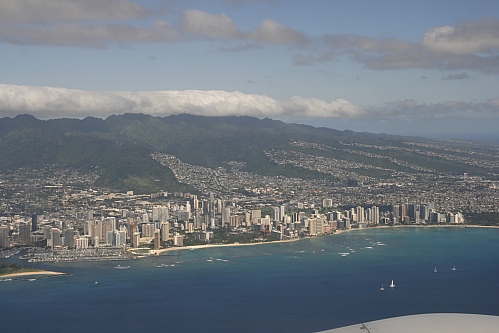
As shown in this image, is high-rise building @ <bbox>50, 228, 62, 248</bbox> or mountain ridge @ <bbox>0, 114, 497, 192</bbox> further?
mountain ridge @ <bbox>0, 114, 497, 192</bbox>

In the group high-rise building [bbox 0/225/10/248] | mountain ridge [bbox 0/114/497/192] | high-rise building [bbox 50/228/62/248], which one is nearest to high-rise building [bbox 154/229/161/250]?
high-rise building [bbox 50/228/62/248]

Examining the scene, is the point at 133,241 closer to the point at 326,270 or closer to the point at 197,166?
the point at 326,270

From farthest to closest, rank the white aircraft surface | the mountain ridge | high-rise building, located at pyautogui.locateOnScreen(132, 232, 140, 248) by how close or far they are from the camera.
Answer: the mountain ridge → high-rise building, located at pyautogui.locateOnScreen(132, 232, 140, 248) → the white aircraft surface

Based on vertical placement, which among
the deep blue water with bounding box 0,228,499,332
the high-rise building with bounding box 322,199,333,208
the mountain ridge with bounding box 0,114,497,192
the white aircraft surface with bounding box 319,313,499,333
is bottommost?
the deep blue water with bounding box 0,228,499,332

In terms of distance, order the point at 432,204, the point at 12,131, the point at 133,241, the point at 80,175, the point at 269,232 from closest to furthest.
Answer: the point at 133,241 < the point at 269,232 < the point at 432,204 < the point at 80,175 < the point at 12,131

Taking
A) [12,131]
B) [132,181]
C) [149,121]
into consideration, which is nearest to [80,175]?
[132,181]

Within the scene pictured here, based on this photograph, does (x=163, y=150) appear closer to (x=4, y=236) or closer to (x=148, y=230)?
(x=148, y=230)

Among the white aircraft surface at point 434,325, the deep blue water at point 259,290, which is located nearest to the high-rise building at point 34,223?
the deep blue water at point 259,290

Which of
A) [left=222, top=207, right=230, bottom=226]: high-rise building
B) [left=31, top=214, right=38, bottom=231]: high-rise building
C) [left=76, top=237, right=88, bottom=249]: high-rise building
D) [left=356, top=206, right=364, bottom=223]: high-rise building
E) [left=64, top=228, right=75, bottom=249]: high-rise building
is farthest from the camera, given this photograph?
[left=356, top=206, right=364, bottom=223]: high-rise building

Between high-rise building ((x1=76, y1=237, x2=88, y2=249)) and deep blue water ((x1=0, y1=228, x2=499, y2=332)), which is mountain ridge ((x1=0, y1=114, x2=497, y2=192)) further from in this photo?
deep blue water ((x1=0, y1=228, x2=499, y2=332))
